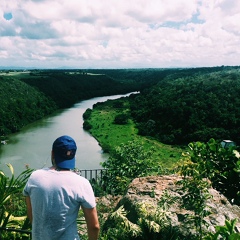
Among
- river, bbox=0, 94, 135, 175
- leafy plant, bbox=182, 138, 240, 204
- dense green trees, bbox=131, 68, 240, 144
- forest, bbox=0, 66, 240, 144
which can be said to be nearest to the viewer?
leafy plant, bbox=182, 138, 240, 204

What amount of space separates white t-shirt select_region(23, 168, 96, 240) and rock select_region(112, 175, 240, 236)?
1.70 m

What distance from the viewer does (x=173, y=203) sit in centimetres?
424

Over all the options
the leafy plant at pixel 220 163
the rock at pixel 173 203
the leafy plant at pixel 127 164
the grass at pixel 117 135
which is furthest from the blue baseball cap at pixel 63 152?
the grass at pixel 117 135

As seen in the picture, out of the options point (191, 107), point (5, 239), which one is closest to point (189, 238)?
point (5, 239)

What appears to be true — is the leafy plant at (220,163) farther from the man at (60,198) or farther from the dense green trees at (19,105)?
the dense green trees at (19,105)

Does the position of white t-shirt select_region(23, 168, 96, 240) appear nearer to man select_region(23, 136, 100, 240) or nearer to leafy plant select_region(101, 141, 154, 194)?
man select_region(23, 136, 100, 240)

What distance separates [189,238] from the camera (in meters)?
3.78

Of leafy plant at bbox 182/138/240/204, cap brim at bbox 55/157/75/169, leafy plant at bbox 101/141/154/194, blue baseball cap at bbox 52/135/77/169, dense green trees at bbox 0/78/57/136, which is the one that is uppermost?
blue baseball cap at bbox 52/135/77/169

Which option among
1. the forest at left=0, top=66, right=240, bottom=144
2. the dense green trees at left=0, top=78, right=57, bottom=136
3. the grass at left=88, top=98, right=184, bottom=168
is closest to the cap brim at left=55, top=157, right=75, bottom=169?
the grass at left=88, top=98, right=184, bottom=168

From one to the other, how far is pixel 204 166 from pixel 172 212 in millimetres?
840

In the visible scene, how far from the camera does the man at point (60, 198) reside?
246 cm

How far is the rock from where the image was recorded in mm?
4018

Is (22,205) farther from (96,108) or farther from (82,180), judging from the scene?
(96,108)

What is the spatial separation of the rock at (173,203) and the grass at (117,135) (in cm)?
3015
